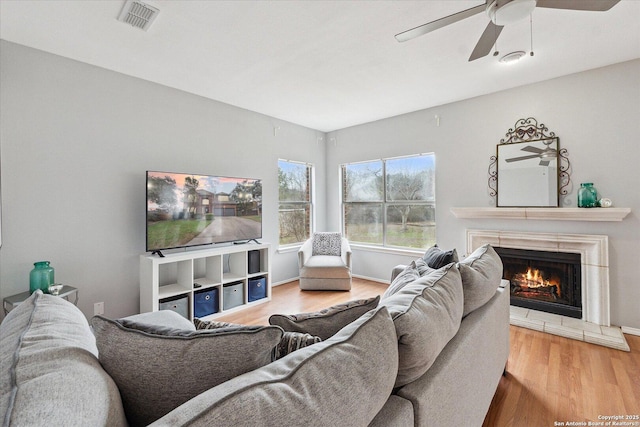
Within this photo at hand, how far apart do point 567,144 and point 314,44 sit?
286cm

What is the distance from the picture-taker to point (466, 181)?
3.83 m

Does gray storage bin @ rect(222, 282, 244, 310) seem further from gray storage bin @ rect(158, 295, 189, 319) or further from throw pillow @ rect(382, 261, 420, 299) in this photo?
throw pillow @ rect(382, 261, 420, 299)

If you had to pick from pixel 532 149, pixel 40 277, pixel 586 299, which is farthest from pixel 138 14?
pixel 586 299

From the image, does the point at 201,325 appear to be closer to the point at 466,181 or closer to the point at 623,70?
the point at 466,181

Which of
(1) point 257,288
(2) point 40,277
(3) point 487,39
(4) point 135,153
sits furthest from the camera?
(1) point 257,288

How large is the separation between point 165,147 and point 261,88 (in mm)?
1271

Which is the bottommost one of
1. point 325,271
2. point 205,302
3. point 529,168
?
point 205,302

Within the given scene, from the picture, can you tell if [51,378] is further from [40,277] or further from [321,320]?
[40,277]

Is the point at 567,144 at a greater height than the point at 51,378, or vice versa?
the point at 567,144

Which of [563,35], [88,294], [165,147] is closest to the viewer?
[563,35]

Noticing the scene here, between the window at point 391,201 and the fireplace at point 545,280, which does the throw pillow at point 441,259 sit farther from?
the window at point 391,201

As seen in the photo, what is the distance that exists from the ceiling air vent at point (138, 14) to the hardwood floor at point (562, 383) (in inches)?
134

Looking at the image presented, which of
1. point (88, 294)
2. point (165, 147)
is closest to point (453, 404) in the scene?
point (88, 294)

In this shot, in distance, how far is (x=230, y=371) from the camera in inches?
28.8
